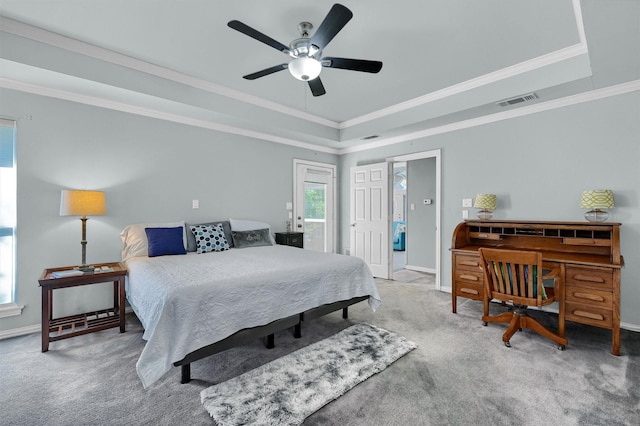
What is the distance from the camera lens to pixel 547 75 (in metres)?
2.96

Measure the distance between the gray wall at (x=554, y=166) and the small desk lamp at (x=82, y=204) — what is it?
430 centimetres

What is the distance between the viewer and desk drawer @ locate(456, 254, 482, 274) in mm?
3297

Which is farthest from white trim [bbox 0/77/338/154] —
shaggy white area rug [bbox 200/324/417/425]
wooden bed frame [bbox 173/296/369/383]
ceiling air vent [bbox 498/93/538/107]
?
shaggy white area rug [bbox 200/324/417/425]

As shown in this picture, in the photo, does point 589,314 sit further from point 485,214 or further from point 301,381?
point 301,381

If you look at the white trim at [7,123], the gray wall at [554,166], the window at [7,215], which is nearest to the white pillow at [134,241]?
the window at [7,215]

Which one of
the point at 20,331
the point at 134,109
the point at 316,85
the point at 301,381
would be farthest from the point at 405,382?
the point at 134,109

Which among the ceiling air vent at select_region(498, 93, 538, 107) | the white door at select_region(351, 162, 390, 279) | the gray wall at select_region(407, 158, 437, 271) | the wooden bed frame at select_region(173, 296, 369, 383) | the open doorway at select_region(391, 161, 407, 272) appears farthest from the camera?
the open doorway at select_region(391, 161, 407, 272)

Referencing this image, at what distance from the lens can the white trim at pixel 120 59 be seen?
244 cm

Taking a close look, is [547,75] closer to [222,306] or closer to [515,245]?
[515,245]

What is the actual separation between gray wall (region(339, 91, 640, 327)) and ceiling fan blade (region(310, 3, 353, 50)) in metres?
Answer: 2.90

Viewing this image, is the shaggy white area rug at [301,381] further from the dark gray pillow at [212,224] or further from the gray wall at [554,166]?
the gray wall at [554,166]

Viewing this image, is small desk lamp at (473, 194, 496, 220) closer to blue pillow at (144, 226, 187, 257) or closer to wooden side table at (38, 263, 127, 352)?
blue pillow at (144, 226, 187, 257)

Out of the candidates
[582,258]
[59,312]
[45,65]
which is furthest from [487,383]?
[45,65]

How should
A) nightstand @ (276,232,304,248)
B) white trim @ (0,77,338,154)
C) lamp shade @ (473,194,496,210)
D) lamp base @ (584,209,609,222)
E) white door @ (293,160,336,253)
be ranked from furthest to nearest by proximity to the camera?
1. white door @ (293,160,336,253)
2. nightstand @ (276,232,304,248)
3. lamp shade @ (473,194,496,210)
4. lamp base @ (584,209,609,222)
5. white trim @ (0,77,338,154)
